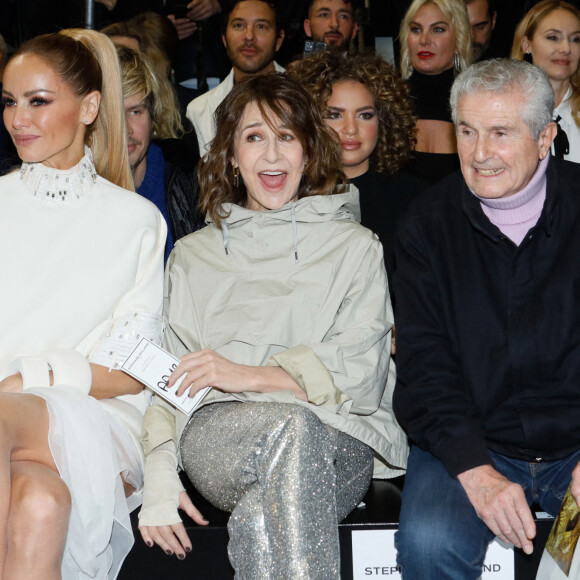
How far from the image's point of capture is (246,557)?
2223mm

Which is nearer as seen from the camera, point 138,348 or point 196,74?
point 138,348

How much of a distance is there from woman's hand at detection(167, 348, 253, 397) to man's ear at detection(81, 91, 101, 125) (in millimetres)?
789

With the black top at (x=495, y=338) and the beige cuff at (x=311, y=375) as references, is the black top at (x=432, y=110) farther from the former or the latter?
the beige cuff at (x=311, y=375)

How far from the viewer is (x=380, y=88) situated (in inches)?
139

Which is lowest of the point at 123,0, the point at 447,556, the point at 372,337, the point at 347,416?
the point at 447,556

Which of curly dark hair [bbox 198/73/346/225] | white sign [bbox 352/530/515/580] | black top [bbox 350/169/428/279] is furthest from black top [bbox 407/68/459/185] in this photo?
white sign [bbox 352/530/515/580]

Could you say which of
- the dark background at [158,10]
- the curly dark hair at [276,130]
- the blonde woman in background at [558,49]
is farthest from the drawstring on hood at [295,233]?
the dark background at [158,10]

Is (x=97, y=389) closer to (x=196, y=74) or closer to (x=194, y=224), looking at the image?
(x=194, y=224)

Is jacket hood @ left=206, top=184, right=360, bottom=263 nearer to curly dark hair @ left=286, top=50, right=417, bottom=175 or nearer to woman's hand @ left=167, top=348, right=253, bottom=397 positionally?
woman's hand @ left=167, top=348, right=253, bottom=397

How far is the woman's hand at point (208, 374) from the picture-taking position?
2.54 meters

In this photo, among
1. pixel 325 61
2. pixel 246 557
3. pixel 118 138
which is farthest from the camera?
pixel 325 61

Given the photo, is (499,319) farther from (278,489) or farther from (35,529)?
(35,529)

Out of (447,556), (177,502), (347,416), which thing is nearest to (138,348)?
(177,502)

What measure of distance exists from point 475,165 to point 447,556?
97cm
